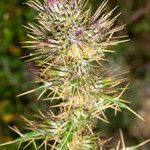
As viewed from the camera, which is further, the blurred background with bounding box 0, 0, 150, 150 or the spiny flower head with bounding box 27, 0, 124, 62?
the blurred background with bounding box 0, 0, 150, 150

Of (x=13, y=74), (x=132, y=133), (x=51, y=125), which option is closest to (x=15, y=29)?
(x=13, y=74)

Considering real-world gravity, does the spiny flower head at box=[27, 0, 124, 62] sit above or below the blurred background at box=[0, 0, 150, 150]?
above

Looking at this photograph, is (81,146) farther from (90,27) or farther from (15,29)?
(15,29)

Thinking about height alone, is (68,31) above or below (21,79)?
above

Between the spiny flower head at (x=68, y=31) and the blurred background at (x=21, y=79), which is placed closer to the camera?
the spiny flower head at (x=68, y=31)

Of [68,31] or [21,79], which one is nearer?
[68,31]

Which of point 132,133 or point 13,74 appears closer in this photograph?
point 13,74

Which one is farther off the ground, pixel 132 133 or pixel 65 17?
pixel 65 17

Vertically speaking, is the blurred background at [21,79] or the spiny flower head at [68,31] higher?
the spiny flower head at [68,31]

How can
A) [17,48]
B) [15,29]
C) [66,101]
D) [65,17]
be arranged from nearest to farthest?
[65,17] → [66,101] → [15,29] → [17,48]

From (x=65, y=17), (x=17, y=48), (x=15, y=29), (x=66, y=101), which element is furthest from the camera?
(x=17, y=48)

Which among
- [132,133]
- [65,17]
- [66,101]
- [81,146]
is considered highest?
[65,17]
